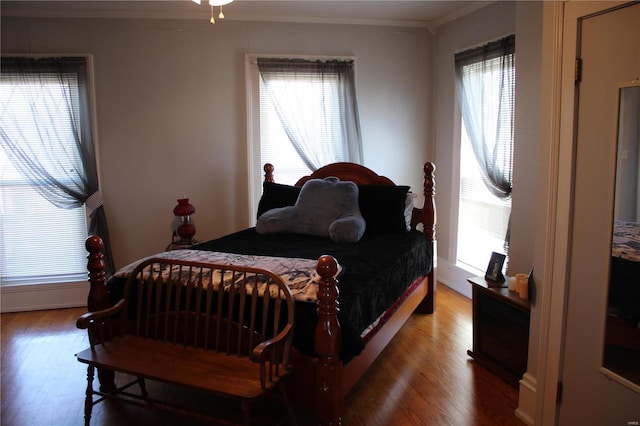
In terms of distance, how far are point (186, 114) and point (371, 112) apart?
174 cm

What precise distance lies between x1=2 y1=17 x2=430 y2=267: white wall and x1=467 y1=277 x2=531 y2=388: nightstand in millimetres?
2161

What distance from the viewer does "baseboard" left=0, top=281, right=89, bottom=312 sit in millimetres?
4094

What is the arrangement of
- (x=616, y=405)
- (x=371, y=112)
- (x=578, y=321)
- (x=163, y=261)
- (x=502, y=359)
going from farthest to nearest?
(x=371, y=112) < (x=502, y=359) < (x=163, y=261) < (x=578, y=321) < (x=616, y=405)

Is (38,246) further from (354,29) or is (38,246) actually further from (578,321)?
(578,321)

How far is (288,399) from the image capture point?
7.01 ft

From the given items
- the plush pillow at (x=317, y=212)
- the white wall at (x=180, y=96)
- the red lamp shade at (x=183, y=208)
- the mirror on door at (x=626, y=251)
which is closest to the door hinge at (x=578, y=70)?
the mirror on door at (x=626, y=251)

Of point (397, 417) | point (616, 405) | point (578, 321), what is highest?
point (578, 321)

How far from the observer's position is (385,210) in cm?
362

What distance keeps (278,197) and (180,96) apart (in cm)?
134

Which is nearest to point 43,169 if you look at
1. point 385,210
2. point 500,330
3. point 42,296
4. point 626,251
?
point 42,296

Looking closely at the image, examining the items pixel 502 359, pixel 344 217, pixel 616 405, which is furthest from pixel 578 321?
pixel 344 217

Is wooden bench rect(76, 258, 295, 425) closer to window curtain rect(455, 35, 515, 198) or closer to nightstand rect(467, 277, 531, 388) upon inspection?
nightstand rect(467, 277, 531, 388)

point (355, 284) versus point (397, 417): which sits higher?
point (355, 284)

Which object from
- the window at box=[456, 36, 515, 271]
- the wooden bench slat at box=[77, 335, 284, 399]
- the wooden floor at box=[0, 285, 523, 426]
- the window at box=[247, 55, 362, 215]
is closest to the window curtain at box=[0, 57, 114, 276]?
the wooden floor at box=[0, 285, 523, 426]
